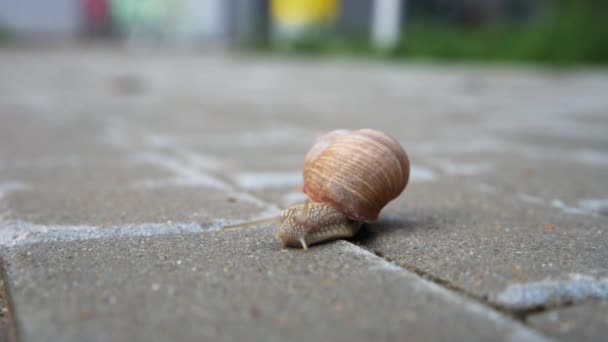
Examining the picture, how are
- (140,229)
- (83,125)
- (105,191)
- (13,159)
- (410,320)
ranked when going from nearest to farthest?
(410,320), (140,229), (105,191), (13,159), (83,125)

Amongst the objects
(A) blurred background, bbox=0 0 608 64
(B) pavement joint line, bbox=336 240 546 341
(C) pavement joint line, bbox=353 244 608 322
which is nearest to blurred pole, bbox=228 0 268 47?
(A) blurred background, bbox=0 0 608 64

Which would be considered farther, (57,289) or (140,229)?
(140,229)

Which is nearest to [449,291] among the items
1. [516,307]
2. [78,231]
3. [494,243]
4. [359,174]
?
[516,307]

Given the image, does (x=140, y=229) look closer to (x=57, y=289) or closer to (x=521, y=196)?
(x=57, y=289)

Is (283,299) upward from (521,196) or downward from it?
upward

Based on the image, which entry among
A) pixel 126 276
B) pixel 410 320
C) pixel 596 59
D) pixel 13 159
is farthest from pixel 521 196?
pixel 596 59

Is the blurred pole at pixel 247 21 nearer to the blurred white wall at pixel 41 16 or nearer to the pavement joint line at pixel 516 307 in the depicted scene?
the blurred white wall at pixel 41 16

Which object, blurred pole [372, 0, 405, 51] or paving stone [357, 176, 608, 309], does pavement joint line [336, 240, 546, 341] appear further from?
blurred pole [372, 0, 405, 51]
